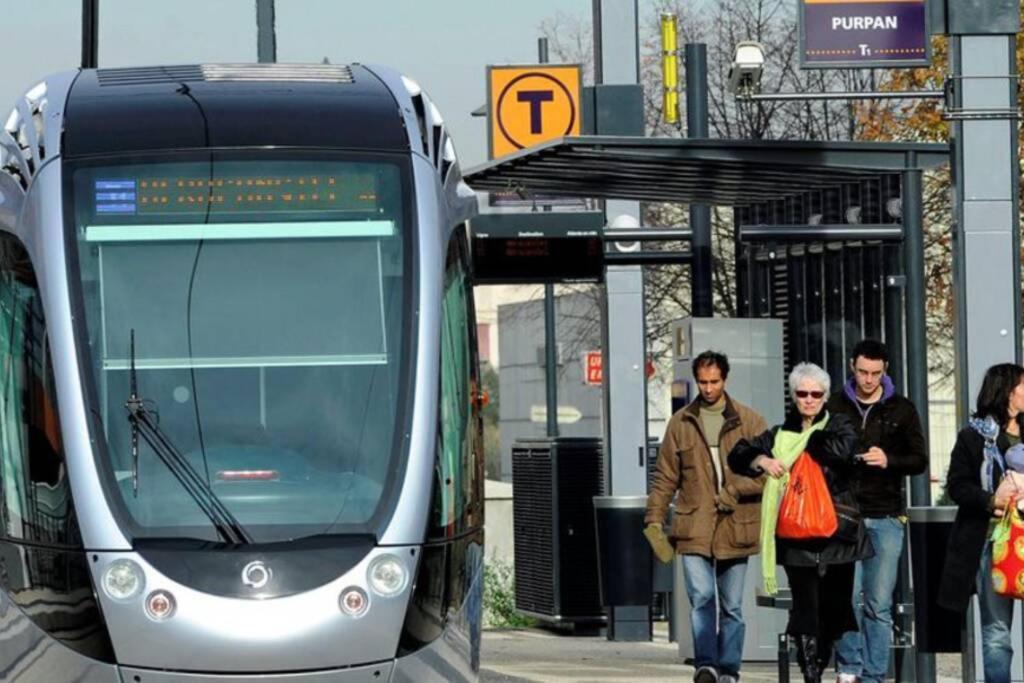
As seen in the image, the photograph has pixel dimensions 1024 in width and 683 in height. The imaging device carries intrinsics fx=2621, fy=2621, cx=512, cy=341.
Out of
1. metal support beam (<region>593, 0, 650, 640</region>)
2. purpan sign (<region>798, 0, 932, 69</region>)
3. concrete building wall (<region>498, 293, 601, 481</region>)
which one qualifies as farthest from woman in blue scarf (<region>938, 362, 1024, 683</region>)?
concrete building wall (<region>498, 293, 601, 481</region>)

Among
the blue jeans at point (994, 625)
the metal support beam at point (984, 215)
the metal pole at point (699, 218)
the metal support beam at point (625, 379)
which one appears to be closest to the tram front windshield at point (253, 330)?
the blue jeans at point (994, 625)

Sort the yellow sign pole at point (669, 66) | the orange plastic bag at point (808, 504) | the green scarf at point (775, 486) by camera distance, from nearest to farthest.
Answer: the orange plastic bag at point (808, 504), the green scarf at point (775, 486), the yellow sign pole at point (669, 66)

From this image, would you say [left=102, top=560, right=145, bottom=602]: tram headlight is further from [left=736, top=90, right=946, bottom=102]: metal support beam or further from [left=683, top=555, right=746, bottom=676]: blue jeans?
[left=736, top=90, right=946, bottom=102]: metal support beam

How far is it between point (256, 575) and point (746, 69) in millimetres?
7196

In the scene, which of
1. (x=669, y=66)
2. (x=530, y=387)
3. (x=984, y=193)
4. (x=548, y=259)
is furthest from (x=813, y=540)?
(x=530, y=387)

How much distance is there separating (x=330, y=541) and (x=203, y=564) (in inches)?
20.8

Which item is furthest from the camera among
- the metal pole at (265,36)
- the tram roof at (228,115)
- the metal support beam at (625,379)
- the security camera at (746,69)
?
the metal pole at (265,36)

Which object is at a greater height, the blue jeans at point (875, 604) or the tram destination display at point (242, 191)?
the tram destination display at point (242, 191)

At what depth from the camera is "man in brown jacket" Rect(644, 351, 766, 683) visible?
1402 cm

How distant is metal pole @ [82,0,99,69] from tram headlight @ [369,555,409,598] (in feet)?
49.7

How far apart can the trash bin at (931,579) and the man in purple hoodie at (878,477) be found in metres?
0.14

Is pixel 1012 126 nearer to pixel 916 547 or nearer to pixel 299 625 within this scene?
pixel 916 547

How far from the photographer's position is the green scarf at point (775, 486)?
523 inches

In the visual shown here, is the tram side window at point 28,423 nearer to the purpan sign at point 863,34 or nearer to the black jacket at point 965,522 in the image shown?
the black jacket at point 965,522
